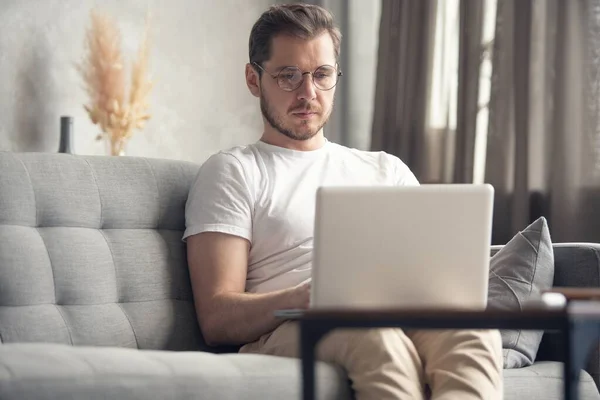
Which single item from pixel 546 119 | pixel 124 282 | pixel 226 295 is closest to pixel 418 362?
pixel 226 295

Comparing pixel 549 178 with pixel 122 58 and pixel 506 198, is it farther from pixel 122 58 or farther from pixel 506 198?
pixel 122 58

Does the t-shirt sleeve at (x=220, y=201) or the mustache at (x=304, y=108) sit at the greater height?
the mustache at (x=304, y=108)

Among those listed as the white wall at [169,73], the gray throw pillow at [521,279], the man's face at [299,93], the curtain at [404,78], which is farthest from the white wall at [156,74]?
the gray throw pillow at [521,279]

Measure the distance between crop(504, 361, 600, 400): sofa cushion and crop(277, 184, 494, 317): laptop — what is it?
17.9 inches

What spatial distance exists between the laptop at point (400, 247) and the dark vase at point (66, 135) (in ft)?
5.48

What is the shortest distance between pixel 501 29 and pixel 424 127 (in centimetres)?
46

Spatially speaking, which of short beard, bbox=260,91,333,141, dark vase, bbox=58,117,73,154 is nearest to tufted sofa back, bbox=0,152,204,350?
short beard, bbox=260,91,333,141

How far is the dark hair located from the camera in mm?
2393

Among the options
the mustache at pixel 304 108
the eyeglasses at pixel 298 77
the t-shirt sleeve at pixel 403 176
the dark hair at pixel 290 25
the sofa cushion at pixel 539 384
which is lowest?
the sofa cushion at pixel 539 384

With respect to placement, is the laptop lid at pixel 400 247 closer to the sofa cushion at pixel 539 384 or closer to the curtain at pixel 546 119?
the sofa cushion at pixel 539 384

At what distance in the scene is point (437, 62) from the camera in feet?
12.0

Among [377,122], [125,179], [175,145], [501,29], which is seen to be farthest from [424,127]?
[125,179]

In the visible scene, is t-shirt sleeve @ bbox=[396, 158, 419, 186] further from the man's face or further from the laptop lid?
the laptop lid

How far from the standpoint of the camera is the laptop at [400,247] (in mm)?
1597
